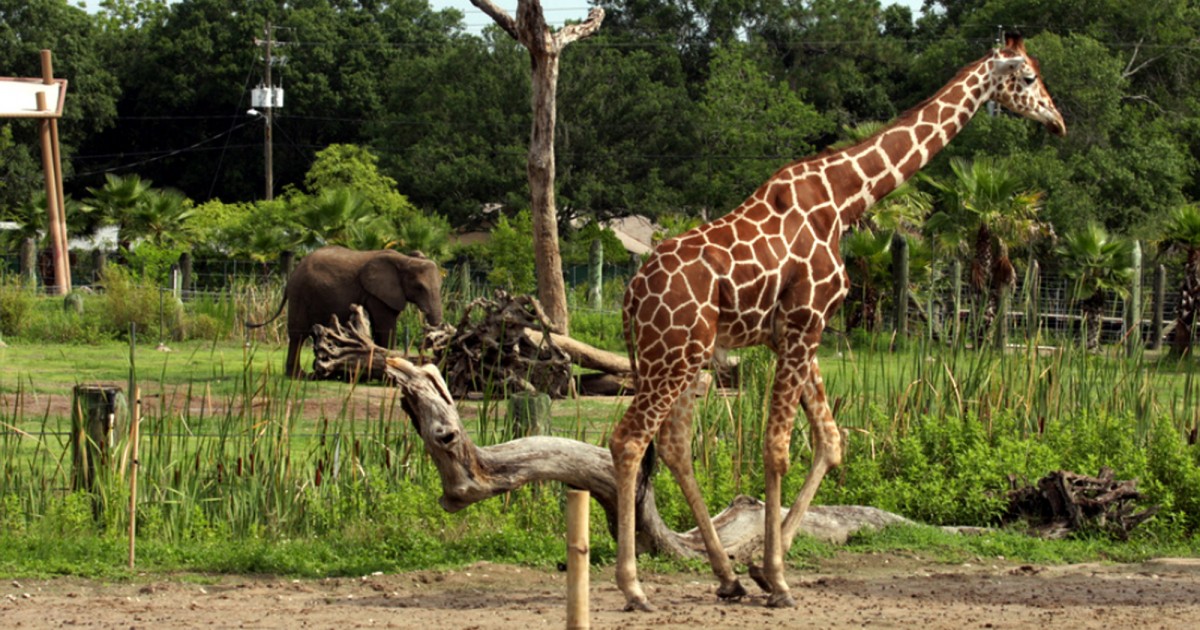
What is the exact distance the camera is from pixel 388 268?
19.6 m

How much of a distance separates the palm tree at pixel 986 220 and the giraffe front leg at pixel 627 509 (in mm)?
17003

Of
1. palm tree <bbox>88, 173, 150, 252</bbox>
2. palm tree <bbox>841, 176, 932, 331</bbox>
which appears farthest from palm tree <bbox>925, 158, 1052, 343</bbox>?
palm tree <bbox>88, 173, 150, 252</bbox>

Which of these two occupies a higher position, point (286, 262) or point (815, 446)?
point (286, 262)

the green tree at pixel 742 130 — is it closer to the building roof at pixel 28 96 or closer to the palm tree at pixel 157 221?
the palm tree at pixel 157 221

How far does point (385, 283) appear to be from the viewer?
19484 mm

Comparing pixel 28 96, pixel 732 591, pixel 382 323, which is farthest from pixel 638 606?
pixel 28 96

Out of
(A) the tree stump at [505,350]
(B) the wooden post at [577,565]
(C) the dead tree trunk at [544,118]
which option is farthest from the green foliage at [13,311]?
(B) the wooden post at [577,565]

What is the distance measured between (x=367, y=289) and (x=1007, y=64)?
1246 centimetres

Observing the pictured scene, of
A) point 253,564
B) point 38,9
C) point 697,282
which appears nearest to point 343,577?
point 253,564

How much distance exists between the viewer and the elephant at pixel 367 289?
764 inches

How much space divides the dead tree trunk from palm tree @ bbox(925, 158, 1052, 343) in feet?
23.9

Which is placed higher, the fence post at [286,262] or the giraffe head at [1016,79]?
the giraffe head at [1016,79]

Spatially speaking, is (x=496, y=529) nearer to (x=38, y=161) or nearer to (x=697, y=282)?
(x=697, y=282)

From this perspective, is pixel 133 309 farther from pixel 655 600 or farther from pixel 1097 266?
pixel 655 600
